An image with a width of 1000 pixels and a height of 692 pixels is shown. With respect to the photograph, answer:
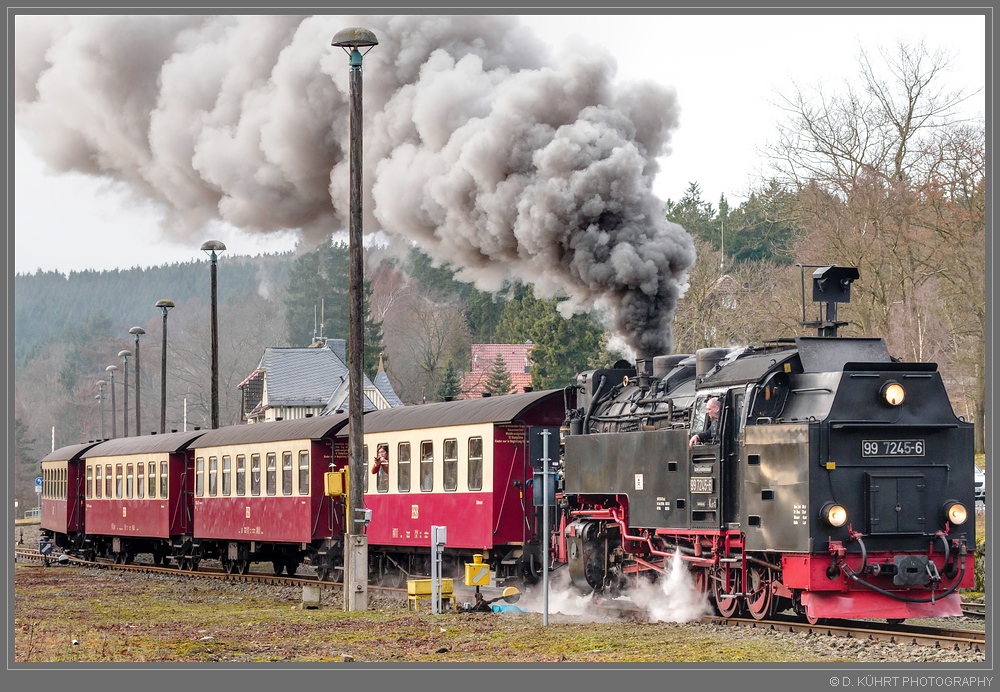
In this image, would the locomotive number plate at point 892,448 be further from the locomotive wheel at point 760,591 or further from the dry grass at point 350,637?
the dry grass at point 350,637

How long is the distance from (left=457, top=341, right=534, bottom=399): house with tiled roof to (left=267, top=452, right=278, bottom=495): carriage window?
129 ft

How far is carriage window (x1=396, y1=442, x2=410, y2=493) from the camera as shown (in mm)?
21141

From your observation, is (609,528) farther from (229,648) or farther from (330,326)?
(330,326)

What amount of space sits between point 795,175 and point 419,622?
20073mm

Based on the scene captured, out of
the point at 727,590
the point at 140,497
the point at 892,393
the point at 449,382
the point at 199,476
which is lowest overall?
the point at 727,590

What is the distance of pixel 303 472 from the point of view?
24578 millimetres

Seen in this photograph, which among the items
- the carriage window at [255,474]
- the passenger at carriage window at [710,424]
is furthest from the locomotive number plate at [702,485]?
the carriage window at [255,474]

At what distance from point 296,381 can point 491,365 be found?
2150 cm

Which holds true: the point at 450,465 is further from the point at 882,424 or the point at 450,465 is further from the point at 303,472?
the point at 882,424

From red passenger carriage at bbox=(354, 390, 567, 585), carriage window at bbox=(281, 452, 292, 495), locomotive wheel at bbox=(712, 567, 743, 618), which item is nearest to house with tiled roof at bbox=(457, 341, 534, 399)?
carriage window at bbox=(281, 452, 292, 495)

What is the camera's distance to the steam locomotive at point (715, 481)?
42.8ft

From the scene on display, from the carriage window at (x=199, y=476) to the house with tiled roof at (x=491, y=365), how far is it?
3564 cm

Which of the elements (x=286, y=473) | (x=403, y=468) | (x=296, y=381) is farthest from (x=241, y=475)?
(x=296, y=381)

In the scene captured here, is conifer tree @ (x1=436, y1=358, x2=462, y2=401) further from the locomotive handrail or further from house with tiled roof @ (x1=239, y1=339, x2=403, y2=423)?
the locomotive handrail
